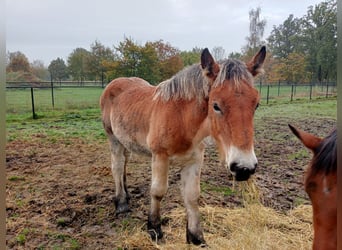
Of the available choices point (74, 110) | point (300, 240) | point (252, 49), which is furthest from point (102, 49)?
point (300, 240)

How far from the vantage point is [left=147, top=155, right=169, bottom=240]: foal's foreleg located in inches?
89.0

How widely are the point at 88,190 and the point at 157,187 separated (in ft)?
4.49

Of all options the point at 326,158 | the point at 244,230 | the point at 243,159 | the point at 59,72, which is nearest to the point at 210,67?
the point at 243,159

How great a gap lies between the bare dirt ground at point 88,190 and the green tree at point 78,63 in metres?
4.26

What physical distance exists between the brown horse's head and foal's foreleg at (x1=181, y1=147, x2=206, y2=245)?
60 centimetres

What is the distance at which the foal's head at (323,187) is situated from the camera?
805 mm

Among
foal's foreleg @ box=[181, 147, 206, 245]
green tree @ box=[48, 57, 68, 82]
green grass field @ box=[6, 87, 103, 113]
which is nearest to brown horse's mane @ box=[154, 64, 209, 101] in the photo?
foal's foreleg @ box=[181, 147, 206, 245]

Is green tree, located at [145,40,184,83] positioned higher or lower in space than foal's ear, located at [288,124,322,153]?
higher

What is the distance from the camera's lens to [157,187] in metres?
2.32

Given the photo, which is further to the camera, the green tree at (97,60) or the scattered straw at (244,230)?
the green tree at (97,60)

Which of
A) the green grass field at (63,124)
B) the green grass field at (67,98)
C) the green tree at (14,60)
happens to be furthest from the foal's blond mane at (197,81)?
the green grass field at (67,98)

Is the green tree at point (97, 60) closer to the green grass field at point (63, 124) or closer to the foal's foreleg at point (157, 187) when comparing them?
the green grass field at point (63, 124)

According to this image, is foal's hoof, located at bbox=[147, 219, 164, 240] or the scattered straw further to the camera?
foal's hoof, located at bbox=[147, 219, 164, 240]

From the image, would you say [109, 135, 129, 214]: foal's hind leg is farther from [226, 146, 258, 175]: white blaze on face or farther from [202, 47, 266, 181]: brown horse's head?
[226, 146, 258, 175]: white blaze on face
